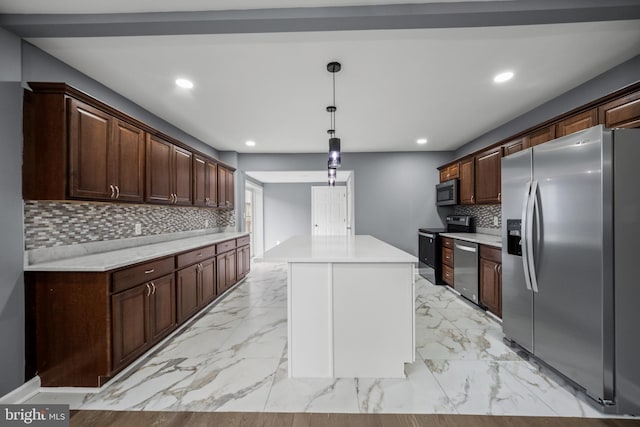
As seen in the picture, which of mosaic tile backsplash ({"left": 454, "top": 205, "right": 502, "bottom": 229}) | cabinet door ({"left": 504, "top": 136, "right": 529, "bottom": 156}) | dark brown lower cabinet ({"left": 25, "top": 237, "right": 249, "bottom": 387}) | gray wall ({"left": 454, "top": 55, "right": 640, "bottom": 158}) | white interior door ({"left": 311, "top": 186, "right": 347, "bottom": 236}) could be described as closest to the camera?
dark brown lower cabinet ({"left": 25, "top": 237, "right": 249, "bottom": 387})

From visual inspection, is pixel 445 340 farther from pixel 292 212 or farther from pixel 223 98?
pixel 292 212

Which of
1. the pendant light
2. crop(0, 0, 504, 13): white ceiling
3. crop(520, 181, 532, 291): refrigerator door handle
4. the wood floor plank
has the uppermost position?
A: crop(0, 0, 504, 13): white ceiling

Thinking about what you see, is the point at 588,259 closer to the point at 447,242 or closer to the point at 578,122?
the point at 578,122

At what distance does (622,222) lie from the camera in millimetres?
1685

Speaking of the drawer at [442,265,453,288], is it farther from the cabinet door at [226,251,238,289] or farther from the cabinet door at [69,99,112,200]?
the cabinet door at [69,99,112,200]

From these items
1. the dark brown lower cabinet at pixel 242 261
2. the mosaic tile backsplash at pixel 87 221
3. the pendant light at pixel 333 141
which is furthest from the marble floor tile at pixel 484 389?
the dark brown lower cabinet at pixel 242 261

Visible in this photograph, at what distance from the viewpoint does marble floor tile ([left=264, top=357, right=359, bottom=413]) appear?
177cm

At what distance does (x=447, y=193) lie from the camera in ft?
15.9

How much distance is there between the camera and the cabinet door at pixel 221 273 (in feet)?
12.4

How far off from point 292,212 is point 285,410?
20.6 feet

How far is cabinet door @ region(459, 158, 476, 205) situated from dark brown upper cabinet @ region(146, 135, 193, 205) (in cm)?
407

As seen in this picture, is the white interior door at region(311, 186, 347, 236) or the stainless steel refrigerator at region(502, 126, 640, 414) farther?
the white interior door at region(311, 186, 347, 236)

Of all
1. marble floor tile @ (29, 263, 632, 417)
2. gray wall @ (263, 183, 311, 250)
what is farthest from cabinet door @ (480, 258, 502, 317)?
gray wall @ (263, 183, 311, 250)

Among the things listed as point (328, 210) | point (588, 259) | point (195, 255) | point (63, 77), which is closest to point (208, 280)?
point (195, 255)
